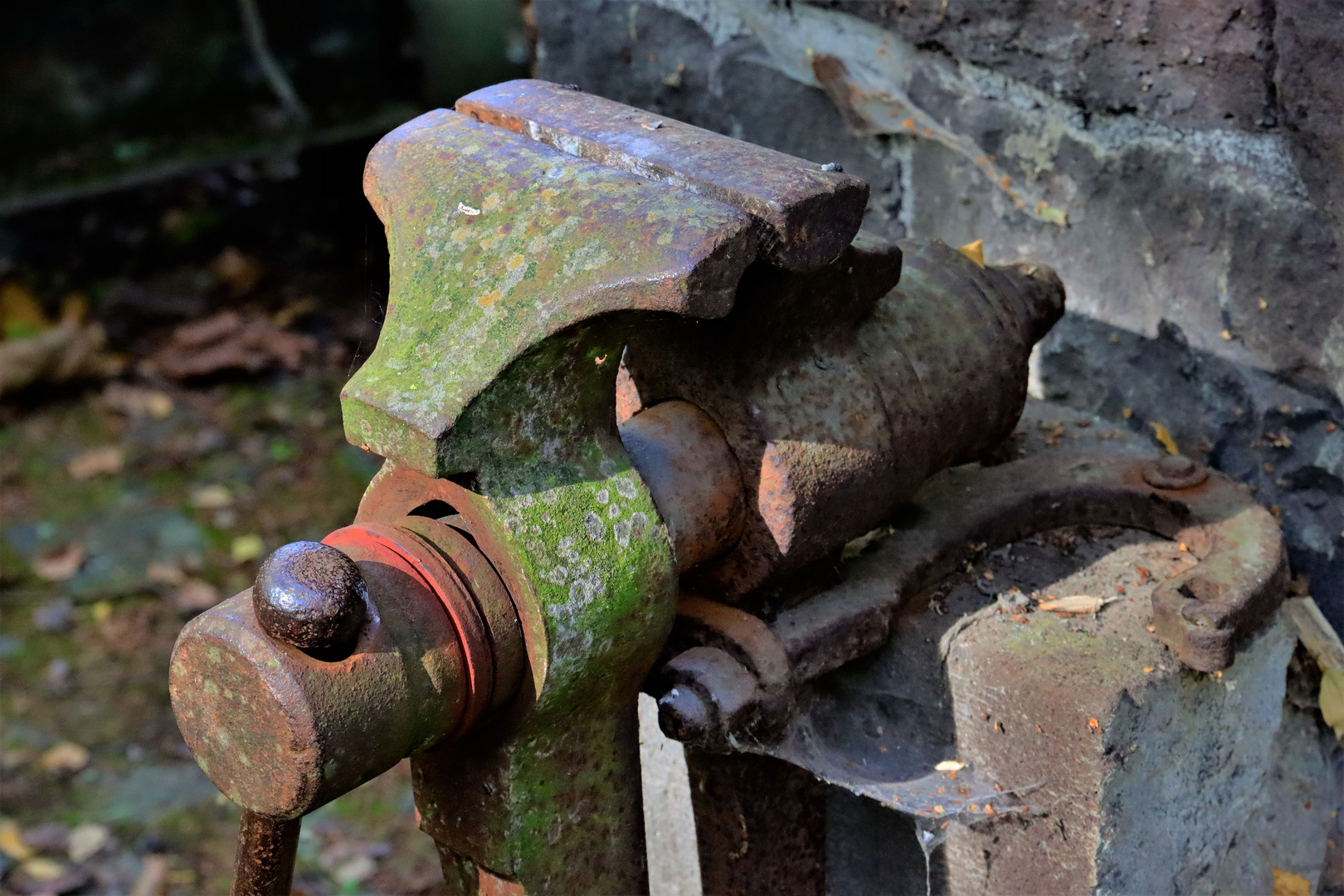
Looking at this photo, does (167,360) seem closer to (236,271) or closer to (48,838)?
(236,271)

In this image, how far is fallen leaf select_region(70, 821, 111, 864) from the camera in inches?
91.9

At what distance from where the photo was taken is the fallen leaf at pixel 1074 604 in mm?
1275

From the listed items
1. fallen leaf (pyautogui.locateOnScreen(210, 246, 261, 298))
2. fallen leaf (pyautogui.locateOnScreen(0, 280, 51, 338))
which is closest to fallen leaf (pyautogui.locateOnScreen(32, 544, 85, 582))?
fallen leaf (pyautogui.locateOnScreen(0, 280, 51, 338))

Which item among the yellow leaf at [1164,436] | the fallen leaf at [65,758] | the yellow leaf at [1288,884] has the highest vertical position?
the yellow leaf at [1164,436]

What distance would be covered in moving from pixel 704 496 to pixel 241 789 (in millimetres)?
422

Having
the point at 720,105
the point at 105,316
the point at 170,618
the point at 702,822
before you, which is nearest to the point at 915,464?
the point at 702,822

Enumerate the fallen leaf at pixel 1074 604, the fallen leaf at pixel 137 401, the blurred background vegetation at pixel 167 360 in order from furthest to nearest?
the fallen leaf at pixel 137 401
the blurred background vegetation at pixel 167 360
the fallen leaf at pixel 1074 604

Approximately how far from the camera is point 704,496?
44.5 inches

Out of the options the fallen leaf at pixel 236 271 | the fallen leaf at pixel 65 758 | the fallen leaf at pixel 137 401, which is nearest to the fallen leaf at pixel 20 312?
the fallen leaf at pixel 137 401

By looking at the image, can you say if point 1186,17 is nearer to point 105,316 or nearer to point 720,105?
point 720,105

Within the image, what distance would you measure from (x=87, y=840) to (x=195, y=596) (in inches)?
26.3

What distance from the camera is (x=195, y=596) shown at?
115 inches

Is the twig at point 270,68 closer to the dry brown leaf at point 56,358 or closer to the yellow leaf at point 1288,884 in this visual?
the dry brown leaf at point 56,358

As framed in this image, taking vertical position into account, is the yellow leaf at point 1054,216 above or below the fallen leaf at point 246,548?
above
